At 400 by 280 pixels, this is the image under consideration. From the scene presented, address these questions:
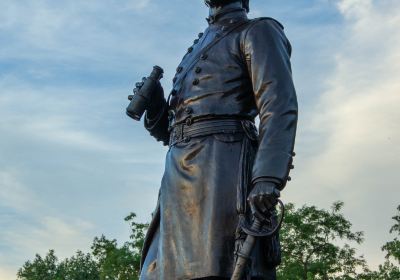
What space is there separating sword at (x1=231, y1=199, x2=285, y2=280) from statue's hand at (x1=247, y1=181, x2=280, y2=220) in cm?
5

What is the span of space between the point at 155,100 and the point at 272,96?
1.17 metres

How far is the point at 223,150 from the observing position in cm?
471

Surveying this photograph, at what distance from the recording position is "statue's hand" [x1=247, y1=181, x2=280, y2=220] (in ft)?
13.8

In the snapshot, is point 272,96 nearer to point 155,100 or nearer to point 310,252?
point 155,100

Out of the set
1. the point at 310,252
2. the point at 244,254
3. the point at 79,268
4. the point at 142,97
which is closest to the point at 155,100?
the point at 142,97

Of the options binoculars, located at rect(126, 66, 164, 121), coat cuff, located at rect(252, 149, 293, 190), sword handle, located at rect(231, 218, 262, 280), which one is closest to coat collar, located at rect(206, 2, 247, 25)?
binoculars, located at rect(126, 66, 164, 121)

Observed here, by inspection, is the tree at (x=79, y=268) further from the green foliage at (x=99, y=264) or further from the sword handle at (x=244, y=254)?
the sword handle at (x=244, y=254)

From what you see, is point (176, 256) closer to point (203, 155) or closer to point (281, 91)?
point (203, 155)

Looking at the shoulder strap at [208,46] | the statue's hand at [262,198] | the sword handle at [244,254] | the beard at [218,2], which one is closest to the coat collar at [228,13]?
the beard at [218,2]

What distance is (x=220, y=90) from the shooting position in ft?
16.0

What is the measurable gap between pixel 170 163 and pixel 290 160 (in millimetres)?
903

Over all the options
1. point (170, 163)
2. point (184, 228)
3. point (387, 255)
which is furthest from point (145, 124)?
point (387, 255)

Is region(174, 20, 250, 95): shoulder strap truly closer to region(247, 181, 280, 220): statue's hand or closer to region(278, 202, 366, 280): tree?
region(247, 181, 280, 220): statue's hand

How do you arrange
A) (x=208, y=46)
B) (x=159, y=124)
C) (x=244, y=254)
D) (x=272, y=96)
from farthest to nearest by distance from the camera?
(x=159, y=124) → (x=208, y=46) → (x=272, y=96) → (x=244, y=254)
